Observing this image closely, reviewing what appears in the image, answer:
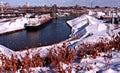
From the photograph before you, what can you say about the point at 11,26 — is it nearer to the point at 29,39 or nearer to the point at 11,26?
the point at 11,26

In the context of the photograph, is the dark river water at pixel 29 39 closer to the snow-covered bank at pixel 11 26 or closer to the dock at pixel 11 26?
the dock at pixel 11 26

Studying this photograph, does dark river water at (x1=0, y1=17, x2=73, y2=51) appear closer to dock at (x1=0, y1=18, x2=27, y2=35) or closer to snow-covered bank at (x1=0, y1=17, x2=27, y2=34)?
dock at (x1=0, y1=18, x2=27, y2=35)

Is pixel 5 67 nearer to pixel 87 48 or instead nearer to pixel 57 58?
pixel 57 58

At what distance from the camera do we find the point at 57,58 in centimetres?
605

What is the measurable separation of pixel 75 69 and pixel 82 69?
153mm

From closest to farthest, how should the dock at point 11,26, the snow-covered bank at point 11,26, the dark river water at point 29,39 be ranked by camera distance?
the dark river water at point 29,39
the dock at point 11,26
the snow-covered bank at point 11,26

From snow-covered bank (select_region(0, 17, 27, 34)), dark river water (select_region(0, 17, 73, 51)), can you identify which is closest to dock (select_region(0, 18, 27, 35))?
snow-covered bank (select_region(0, 17, 27, 34))

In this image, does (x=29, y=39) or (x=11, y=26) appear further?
(x=11, y=26)

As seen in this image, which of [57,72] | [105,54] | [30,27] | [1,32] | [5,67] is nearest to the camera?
[57,72]

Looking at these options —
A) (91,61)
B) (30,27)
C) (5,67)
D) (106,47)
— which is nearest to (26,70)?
(5,67)

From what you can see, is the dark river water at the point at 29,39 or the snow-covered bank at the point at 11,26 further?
the snow-covered bank at the point at 11,26

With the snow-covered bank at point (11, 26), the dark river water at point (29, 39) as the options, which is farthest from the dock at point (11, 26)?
the dark river water at point (29, 39)

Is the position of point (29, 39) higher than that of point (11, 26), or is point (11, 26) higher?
point (29, 39)

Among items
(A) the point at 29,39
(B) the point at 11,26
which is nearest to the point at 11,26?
(B) the point at 11,26
